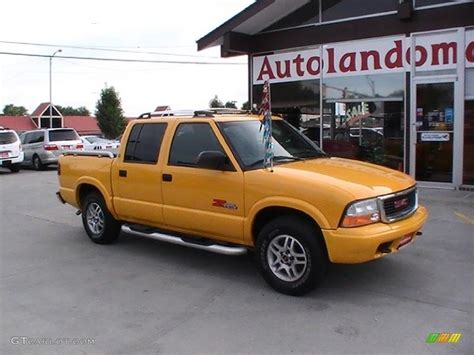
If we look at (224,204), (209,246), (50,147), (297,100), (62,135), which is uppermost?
(297,100)

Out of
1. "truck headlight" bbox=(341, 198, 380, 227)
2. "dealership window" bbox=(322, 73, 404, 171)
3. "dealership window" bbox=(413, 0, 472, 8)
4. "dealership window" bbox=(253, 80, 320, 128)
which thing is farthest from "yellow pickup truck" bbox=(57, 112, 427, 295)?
"dealership window" bbox=(253, 80, 320, 128)

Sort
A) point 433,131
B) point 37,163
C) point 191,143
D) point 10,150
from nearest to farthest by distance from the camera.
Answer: point 191,143, point 433,131, point 10,150, point 37,163

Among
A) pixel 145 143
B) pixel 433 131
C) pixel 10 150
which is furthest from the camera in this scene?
pixel 10 150

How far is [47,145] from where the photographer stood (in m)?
21.4

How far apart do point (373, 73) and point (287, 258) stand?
26.4ft

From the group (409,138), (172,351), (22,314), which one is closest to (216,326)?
(172,351)

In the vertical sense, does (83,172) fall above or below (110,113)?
below

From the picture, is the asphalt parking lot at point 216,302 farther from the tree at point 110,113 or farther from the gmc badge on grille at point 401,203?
the tree at point 110,113

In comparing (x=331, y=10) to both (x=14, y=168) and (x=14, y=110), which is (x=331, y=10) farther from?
(x=14, y=110)

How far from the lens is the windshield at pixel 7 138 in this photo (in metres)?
20.3

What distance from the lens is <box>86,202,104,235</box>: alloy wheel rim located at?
7.44 metres

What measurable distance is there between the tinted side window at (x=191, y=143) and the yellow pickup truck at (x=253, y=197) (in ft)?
0.04

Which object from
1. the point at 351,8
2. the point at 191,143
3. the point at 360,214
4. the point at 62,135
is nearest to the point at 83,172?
the point at 191,143

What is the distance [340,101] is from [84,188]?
7.23 m
